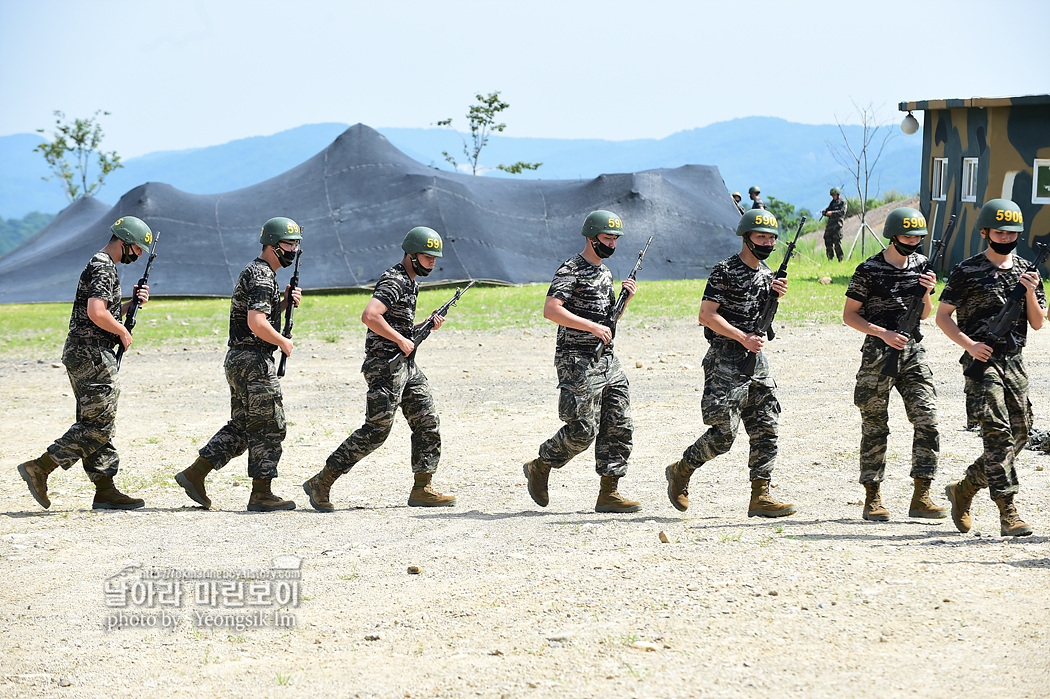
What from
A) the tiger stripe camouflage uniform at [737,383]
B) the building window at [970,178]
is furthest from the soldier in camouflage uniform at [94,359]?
the building window at [970,178]

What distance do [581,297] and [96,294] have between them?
128 inches

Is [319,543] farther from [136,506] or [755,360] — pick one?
[755,360]

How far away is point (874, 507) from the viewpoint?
6.90m

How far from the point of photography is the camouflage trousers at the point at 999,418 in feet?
20.7

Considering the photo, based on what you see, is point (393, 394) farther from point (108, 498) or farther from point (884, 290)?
point (884, 290)

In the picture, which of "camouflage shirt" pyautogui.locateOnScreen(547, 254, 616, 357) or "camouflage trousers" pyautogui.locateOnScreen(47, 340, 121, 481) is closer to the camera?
"camouflage shirt" pyautogui.locateOnScreen(547, 254, 616, 357)

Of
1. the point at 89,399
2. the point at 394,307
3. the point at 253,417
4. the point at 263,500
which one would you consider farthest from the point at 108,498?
the point at 394,307

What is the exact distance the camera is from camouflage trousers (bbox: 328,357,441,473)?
724cm

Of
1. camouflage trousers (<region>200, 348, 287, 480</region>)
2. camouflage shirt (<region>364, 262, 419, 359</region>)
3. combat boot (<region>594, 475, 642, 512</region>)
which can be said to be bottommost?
combat boot (<region>594, 475, 642, 512</region>)

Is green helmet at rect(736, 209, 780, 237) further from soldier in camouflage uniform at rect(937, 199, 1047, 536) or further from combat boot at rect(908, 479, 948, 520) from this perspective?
combat boot at rect(908, 479, 948, 520)

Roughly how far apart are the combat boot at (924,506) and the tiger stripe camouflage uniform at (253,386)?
419cm

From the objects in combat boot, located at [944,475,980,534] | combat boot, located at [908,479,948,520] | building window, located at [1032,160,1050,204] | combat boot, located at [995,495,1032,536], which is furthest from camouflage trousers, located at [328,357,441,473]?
building window, located at [1032,160,1050,204]

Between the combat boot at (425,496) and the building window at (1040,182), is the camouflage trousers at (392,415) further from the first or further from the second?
the building window at (1040,182)

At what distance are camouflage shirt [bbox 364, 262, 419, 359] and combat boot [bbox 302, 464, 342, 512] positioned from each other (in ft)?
2.94
